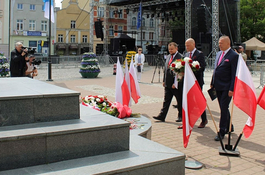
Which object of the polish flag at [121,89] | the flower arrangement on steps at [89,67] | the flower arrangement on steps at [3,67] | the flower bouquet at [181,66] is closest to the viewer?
the flower bouquet at [181,66]

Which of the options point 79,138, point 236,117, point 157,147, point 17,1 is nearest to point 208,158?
point 157,147

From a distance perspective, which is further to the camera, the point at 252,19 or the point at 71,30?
the point at 71,30

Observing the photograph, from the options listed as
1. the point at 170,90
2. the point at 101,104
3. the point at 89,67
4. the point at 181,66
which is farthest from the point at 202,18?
the point at 101,104

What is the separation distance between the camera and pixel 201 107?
17.4ft

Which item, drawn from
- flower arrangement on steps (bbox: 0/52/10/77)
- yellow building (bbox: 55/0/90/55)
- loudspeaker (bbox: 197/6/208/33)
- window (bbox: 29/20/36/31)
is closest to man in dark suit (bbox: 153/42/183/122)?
flower arrangement on steps (bbox: 0/52/10/77)

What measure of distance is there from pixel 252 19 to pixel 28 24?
3692cm

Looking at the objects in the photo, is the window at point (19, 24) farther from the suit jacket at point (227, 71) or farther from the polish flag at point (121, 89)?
the suit jacket at point (227, 71)

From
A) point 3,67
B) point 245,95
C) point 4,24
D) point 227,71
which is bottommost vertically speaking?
point 245,95

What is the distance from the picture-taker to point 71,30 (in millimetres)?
61125

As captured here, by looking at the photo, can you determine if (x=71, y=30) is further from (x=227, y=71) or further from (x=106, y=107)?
(x=227, y=71)

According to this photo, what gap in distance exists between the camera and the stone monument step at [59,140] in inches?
139

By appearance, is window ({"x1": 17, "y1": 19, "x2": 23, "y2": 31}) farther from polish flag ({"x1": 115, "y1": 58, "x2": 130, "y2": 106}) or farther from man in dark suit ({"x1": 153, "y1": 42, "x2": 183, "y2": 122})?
man in dark suit ({"x1": 153, "y1": 42, "x2": 183, "y2": 122})

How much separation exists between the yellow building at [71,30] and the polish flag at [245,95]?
5484 centimetres

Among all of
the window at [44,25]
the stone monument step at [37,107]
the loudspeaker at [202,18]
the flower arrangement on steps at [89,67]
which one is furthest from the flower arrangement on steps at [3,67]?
the window at [44,25]
